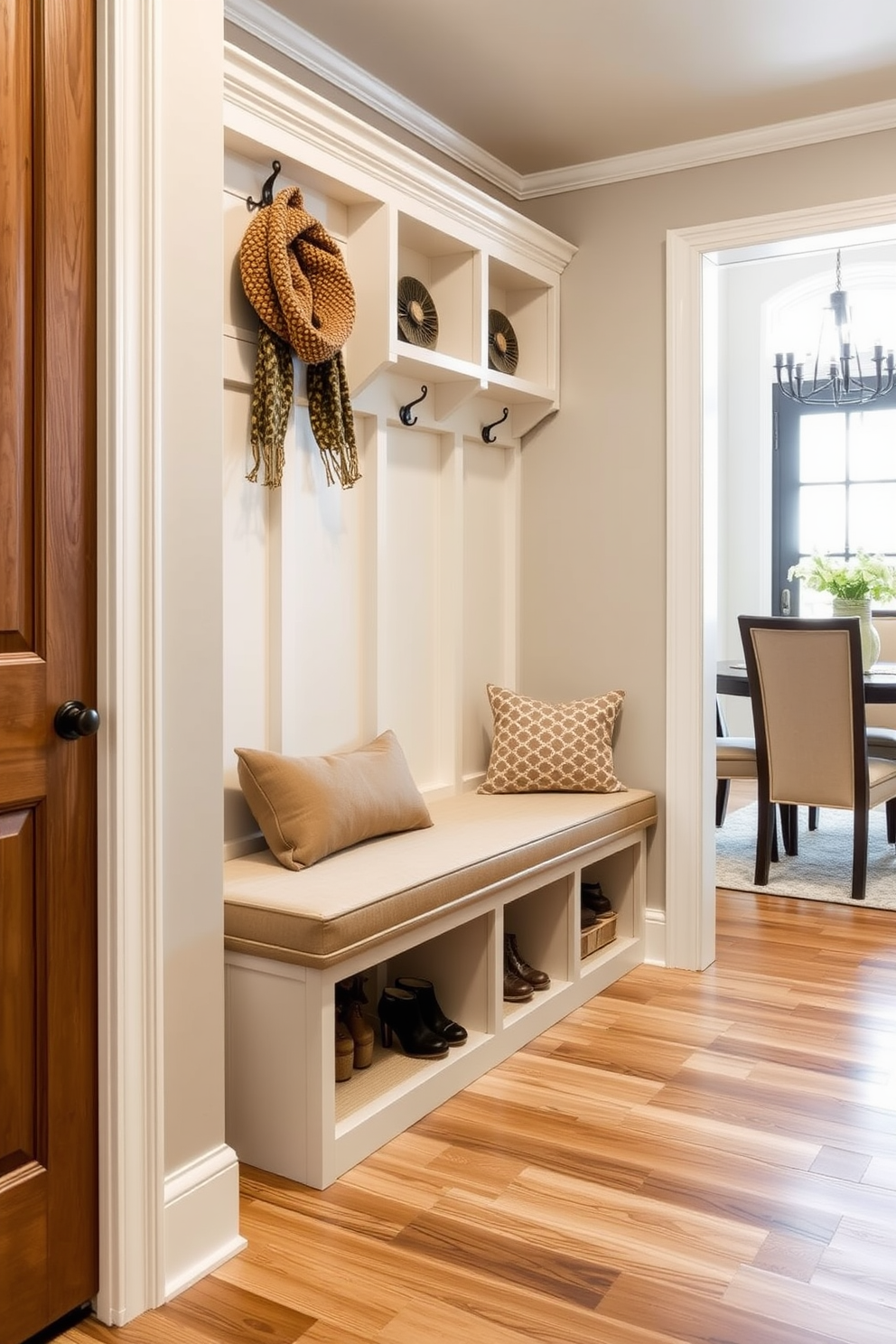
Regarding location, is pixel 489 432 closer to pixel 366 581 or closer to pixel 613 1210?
pixel 366 581

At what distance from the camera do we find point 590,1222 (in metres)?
2.12

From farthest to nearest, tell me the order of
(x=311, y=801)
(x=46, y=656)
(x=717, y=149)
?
1. (x=717, y=149)
2. (x=311, y=801)
3. (x=46, y=656)

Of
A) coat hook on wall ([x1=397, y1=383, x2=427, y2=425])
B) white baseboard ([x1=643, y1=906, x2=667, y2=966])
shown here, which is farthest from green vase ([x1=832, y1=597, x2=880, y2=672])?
coat hook on wall ([x1=397, y1=383, x2=427, y2=425])

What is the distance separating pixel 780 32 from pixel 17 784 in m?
2.50

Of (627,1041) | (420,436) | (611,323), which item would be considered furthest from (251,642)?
(611,323)

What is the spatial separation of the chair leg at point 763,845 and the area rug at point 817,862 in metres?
0.04

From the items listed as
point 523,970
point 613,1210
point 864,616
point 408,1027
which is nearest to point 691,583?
point 523,970

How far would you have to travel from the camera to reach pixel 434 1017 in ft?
9.01

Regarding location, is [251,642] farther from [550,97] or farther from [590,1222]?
[550,97]

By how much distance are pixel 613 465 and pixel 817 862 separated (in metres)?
2.22

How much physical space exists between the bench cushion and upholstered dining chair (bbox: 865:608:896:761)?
75.5 inches

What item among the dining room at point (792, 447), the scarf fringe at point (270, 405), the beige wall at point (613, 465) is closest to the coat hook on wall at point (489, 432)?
the beige wall at point (613, 465)

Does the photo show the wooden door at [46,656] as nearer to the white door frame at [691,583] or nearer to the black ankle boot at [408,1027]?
the black ankle boot at [408,1027]

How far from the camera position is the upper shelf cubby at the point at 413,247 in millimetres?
2525
